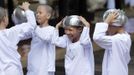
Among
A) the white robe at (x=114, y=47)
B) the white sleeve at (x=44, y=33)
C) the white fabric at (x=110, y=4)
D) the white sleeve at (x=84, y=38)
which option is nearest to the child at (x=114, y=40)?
the white robe at (x=114, y=47)

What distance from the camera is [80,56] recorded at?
6.38 metres

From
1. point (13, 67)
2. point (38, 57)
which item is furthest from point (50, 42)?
point (13, 67)

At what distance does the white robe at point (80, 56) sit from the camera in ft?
20.9

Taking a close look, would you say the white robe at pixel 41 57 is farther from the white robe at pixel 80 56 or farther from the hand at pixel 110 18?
the hand at pixel 110 18

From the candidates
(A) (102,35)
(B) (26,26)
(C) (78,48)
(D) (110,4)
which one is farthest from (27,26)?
(D) (110,4)

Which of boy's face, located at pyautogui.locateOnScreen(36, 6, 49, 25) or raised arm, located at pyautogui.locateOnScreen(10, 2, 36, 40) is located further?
boy's face, located at pyautogui.locateOnScreen(36, 6, 49, 25)

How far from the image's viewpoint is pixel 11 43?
20.0 feet

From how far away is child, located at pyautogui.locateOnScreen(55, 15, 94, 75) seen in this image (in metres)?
6.36

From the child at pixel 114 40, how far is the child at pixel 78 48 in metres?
0.36

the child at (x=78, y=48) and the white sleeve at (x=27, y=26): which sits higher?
the white sleeve at (x=27, y=26)

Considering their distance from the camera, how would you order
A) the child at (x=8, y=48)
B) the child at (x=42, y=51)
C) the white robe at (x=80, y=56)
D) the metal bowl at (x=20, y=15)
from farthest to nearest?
the child at (x=42, y=51)
the metal bowl at (x=20, y=15)
the white robe at (x=80, y=56)
the child at (x=8, y=48)

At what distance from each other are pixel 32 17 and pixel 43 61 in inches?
27.0

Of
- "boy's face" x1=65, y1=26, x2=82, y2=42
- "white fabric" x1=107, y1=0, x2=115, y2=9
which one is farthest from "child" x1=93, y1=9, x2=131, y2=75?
"white fabric" x1=107, y1=0, x2=115, y2=9

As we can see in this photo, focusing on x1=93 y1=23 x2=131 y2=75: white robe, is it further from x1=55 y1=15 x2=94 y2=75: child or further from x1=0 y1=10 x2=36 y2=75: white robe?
x1=0 y1=10 x2=36 y2=75: white robe
